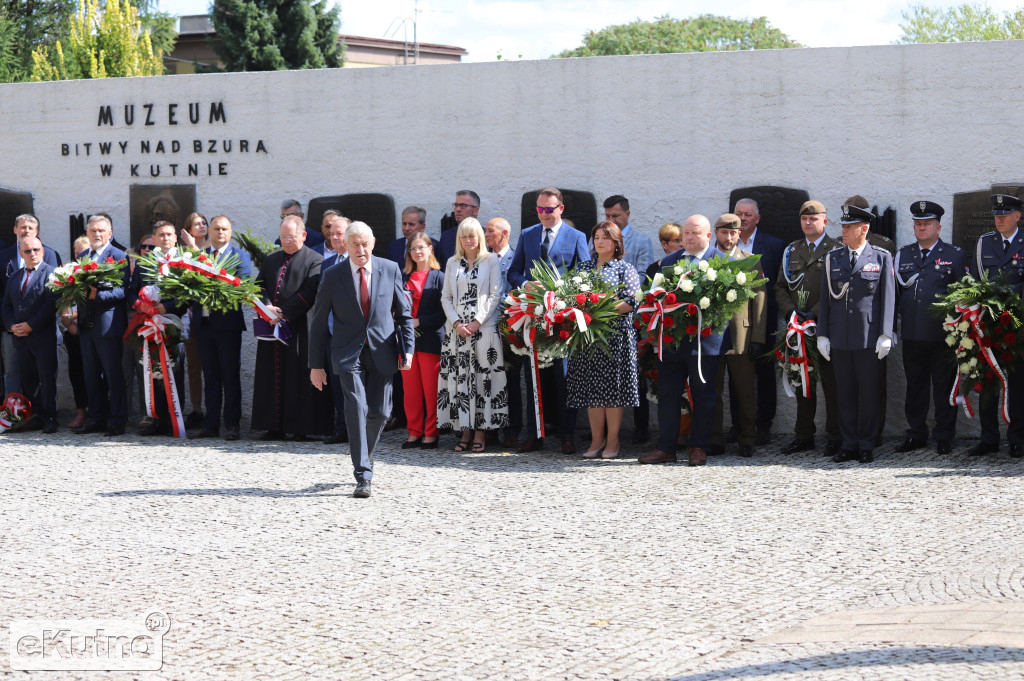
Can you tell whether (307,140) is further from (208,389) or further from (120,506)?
(120,506)

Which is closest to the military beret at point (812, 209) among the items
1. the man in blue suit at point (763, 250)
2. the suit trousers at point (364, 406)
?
the man in blue suit at point (763, 250)

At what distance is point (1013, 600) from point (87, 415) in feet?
30.6

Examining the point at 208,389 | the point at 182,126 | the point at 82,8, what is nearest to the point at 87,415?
the point at 208,389

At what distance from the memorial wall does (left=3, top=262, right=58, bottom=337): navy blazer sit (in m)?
1.53

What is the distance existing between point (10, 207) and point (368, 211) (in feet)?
14.1

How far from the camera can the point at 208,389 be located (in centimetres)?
1093

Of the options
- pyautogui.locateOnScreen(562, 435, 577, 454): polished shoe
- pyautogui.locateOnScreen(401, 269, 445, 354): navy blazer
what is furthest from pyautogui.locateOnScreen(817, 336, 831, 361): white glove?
pyautogui.locateOnScreen(401, 269, 445, 354): navy blazer

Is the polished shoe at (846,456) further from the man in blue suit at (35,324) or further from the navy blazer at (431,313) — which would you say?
the man in blue suit at (35,324)

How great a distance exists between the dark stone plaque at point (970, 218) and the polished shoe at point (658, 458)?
3.28 metres

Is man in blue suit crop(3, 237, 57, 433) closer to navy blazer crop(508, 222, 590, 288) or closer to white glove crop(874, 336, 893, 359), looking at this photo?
navy blazer crop(508, 222, 590, 288)

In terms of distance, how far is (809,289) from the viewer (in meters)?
9.54

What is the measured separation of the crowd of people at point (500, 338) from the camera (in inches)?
354

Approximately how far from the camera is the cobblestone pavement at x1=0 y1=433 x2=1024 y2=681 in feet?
15.2

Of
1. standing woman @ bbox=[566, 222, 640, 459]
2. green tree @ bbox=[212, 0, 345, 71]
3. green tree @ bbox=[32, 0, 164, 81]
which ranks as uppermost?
green tree @ bbox=[212, 0, 345, 71]
